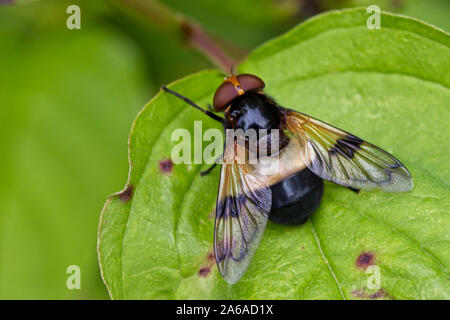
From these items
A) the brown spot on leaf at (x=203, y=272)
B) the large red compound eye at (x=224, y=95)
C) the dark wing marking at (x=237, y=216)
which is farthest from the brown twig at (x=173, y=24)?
the brown spot on leaf at (x=203, y=272)

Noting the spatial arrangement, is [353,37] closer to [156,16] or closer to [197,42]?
[197,42]

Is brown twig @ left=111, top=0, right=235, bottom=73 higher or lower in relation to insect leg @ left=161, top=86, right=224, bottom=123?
higher

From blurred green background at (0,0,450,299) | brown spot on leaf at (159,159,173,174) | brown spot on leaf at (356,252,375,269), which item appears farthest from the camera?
blurred green background at (0,0,450,299)

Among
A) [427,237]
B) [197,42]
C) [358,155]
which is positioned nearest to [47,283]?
[197,42]

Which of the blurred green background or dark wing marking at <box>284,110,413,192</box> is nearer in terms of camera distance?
dark wing marking at <box>284,110,413,192</box>

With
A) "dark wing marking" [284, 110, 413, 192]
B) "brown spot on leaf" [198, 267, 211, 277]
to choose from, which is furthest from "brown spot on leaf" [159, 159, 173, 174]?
"dark wing marking" [284, 110, 413, 192]

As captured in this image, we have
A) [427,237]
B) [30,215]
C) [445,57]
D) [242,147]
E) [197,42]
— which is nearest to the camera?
[427,237]

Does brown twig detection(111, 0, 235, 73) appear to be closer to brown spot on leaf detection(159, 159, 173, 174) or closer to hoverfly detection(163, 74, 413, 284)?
hoverfly detection(163, 74, 413, 284)
